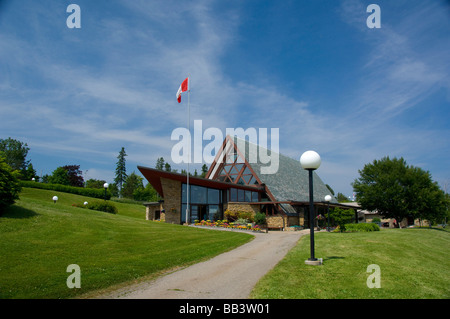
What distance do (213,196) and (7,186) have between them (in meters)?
20.0

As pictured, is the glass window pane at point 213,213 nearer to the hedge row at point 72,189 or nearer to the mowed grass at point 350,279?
the mowed grass at point 350,279

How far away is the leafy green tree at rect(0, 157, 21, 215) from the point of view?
12297 millimetres

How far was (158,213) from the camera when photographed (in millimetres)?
35281

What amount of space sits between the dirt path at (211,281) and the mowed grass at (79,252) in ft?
2.37

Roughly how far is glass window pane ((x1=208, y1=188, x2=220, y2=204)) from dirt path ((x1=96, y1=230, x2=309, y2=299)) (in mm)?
18853

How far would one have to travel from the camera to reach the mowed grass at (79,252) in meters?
6.84

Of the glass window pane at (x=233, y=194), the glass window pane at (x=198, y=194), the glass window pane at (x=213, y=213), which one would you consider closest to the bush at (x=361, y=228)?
the glass window pane at (x=233, y=194)

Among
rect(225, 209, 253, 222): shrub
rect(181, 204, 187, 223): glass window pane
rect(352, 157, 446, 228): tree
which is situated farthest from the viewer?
rect(352, 157, 446, 228): tree

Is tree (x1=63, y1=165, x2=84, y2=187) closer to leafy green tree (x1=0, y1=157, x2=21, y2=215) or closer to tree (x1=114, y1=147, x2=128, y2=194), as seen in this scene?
tree (x1=114, y1=147, x2=128, y2=194)

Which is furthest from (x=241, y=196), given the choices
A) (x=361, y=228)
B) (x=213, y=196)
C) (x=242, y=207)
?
(x=361, y=228)

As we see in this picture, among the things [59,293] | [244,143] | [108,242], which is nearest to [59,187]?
[244,143]

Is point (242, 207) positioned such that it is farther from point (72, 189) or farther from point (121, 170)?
point (121, 170)

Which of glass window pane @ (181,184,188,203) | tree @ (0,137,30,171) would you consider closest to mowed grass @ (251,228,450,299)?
glass window pane @ (181,184,188,203)
